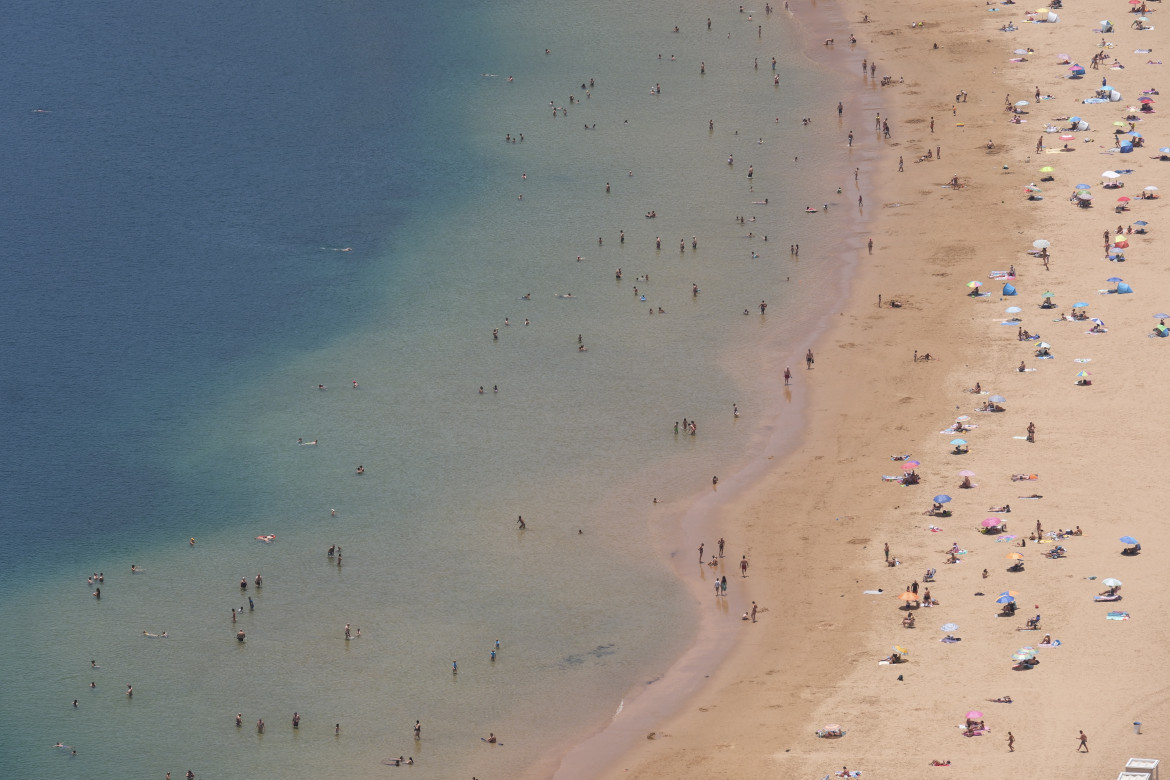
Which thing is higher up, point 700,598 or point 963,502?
point 963,502

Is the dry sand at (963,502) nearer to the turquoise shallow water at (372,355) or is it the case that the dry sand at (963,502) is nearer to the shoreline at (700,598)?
the shoreline at (700,598)

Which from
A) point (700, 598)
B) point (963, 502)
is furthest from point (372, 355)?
point (963, 502)

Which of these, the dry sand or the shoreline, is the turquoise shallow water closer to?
the shoreline

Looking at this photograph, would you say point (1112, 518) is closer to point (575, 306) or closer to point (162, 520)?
→ point (575, 306)

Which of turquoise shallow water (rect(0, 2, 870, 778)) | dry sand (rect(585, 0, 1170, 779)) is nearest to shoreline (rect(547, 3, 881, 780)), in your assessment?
dry sand (rect(585, 0, 1170, 779))

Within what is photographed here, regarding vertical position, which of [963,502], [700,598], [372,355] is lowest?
[700,598]

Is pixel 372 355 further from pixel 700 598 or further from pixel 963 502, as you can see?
pixel 963 502
